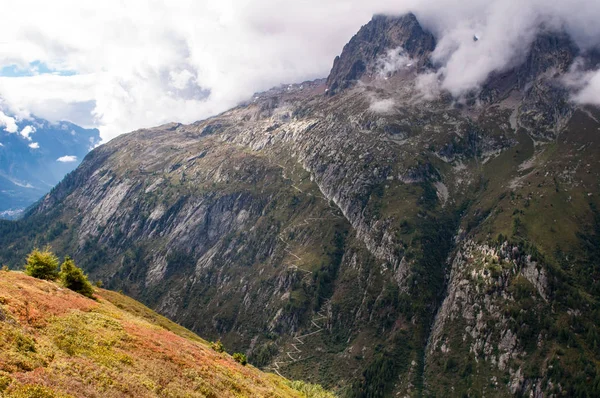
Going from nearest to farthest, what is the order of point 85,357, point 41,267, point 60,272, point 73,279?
point 85,357 < point 73,279 < point 41,267 < point 60,272

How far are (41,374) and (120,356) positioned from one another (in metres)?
12.8

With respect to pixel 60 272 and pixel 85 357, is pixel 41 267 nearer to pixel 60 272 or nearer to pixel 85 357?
pixel 60 272

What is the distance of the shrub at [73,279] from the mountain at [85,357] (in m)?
14.9

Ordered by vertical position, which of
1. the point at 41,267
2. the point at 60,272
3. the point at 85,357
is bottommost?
the point at 85,357

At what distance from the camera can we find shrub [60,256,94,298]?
8444 cm

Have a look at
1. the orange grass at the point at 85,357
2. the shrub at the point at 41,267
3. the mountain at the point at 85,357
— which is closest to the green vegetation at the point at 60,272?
the shrub at the point at 41,267

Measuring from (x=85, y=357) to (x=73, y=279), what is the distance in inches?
1859

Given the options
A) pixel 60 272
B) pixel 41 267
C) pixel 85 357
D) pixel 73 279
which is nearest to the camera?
pixel 85 357

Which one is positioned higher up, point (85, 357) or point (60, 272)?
point (60, 272)

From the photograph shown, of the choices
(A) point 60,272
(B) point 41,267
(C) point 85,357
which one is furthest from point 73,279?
(C) point 85,357

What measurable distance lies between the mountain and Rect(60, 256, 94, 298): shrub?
14.9m

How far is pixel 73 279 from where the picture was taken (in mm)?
85875

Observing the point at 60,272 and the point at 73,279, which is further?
the point at 60,272

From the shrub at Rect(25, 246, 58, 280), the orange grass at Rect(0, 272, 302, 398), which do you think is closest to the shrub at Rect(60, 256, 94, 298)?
the shrub at Rect(25, 246, 58, 280)
